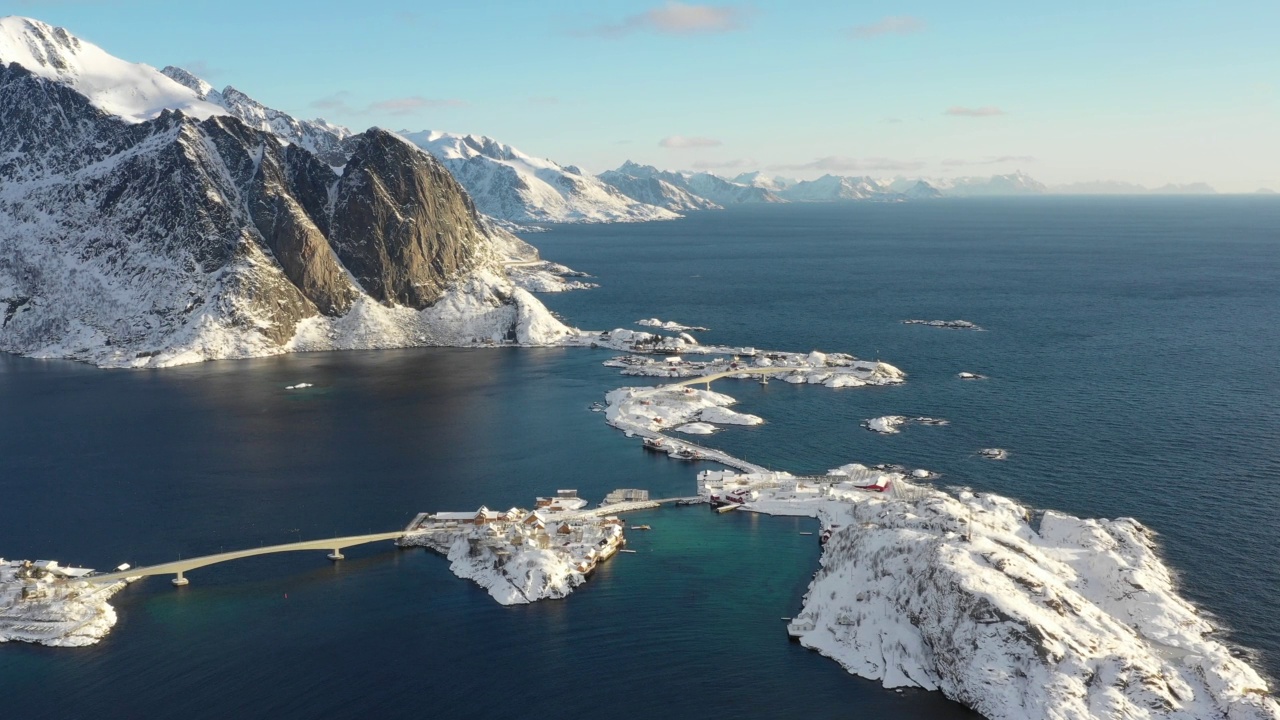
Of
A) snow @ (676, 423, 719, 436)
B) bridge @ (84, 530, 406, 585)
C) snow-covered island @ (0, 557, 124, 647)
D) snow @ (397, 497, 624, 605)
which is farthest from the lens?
snow @ (676, 423, 719, 436)

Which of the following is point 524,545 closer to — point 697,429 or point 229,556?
point 229,556

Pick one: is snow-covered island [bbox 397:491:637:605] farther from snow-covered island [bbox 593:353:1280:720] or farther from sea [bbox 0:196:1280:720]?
snow-covered island [bbox 593:353:1280:720]

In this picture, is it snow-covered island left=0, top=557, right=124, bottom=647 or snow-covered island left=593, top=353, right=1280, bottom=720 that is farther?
snow-covered island left=0, top=557, right=124, bottom=647

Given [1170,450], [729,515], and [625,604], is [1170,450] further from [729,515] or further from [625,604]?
[625,604]

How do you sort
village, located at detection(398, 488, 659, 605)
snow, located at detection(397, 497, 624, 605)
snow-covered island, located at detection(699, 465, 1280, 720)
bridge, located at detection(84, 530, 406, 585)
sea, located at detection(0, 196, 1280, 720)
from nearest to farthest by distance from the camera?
1. snow-covered island, located at detection(699, 465, 1280, 720)
2. sea, located at detection(0, 196, 1280, 720)
3. snow, located at detection(397, 497, 624, 605)
4. village, located at detection(398, 488, 659, 605)
5. bridge, located at detection(84, 530, 406, 585)

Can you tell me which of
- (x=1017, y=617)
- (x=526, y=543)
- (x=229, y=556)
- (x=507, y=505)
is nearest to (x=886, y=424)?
(x=507, y=505)

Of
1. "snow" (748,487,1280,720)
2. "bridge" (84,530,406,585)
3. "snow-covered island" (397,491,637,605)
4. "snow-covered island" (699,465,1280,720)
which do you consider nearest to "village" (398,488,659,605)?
"snow-covered island" (397,491,637,605)

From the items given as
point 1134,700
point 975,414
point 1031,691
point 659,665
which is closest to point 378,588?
point 659,665

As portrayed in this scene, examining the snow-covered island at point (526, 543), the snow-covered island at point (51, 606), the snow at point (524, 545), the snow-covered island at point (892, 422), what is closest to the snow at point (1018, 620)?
the snow at point (524, 545)
